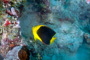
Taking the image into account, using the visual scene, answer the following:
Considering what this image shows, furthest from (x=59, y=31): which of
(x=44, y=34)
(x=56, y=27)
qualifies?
(x=44, y=34)

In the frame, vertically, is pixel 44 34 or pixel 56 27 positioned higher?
pixel 44 34

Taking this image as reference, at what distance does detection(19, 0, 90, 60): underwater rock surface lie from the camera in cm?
361

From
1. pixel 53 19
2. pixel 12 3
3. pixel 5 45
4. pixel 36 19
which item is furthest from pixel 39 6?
pixel 5 45

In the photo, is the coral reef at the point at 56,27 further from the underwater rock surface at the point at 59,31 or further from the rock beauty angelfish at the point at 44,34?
the rock beauty angelfish at the point at 44,34

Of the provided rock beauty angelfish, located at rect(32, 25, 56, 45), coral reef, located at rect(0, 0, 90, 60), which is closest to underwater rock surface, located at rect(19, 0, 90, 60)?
coral reef, located at rect(0, 0, 90, 60)

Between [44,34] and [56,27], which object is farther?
[56,27]

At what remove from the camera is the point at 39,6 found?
3732 mm

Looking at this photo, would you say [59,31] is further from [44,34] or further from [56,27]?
[44,34]

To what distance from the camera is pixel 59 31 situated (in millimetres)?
4211

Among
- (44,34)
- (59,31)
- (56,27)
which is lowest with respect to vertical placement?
(59,31)

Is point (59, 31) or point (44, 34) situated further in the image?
point (59, 31)

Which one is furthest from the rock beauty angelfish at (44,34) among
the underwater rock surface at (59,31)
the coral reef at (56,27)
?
the underwater rock surface at (59,31)

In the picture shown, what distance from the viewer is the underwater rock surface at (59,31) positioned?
3.61 metres

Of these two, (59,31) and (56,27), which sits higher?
(56,27)
